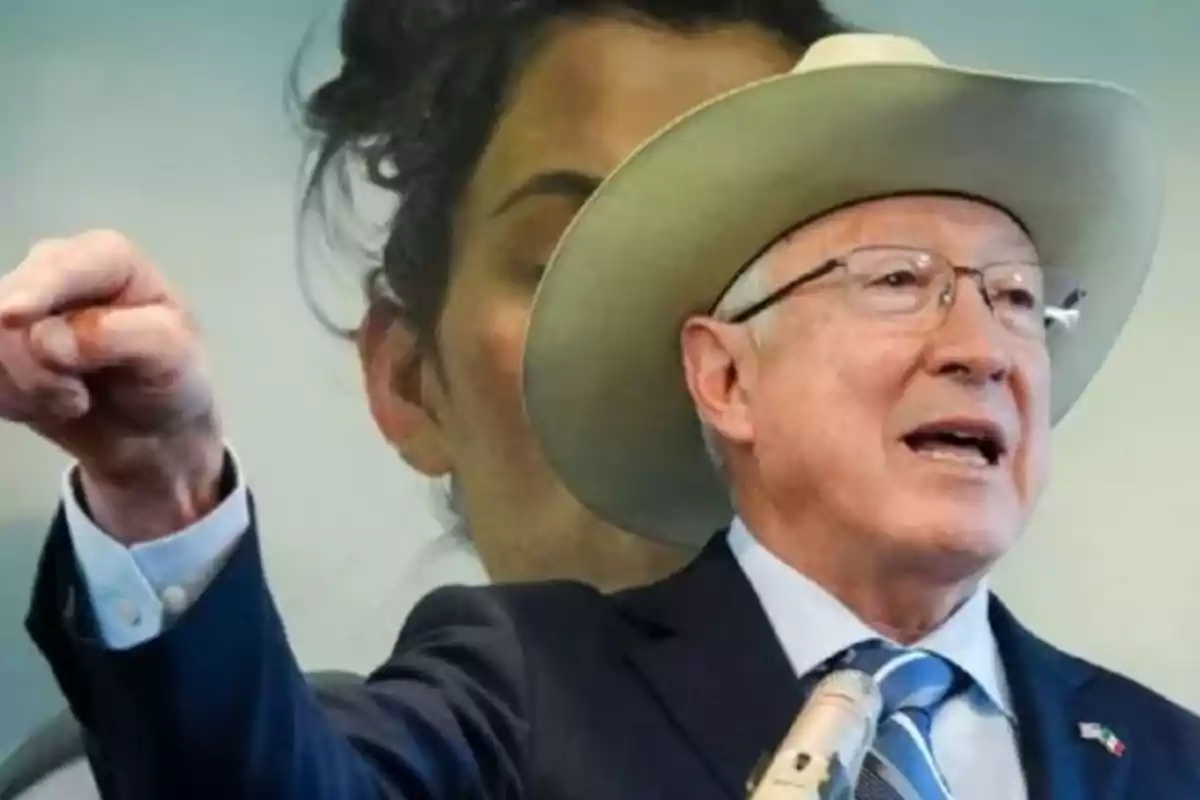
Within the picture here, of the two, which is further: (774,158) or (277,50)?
(277,50)

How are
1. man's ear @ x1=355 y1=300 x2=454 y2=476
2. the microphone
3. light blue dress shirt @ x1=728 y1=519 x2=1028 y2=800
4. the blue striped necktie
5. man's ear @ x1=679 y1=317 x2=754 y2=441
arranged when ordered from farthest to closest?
1. man's ear @ x1=355 y1=300 x2=454 y2=476
2. man's ear @ x1=679 y1=317 x2=754 y2=441
3. light blue dress shirt @ x1=728 y1=519 x2=1028 y2=800
4. the blue striped necktie
5. the microphone

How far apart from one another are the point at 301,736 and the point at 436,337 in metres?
0.54

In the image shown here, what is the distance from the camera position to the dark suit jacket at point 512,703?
2.29ft

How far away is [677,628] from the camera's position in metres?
1.02

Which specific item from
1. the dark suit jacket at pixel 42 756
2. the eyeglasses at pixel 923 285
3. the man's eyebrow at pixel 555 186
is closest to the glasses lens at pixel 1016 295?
the eyeglasses at pixel 923 285

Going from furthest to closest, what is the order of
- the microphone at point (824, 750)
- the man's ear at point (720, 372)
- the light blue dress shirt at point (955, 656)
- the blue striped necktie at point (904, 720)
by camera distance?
the man's ear at point (720, 372) < the light blue dress shirt at point (955, 656) < the blue striped necktie at point (904, 720) < the microphone at point (824, 750)

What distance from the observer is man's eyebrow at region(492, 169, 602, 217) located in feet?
4.17

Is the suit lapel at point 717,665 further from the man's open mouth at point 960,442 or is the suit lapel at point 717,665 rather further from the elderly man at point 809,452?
the man's open mouth at point 960,442

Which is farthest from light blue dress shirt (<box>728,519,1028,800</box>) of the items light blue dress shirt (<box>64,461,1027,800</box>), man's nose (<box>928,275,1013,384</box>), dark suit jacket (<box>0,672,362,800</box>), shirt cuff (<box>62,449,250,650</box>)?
shirt cuff (<box>62,449,250,650</box>)

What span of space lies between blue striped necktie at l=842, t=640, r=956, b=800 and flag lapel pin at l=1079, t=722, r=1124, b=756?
8cm

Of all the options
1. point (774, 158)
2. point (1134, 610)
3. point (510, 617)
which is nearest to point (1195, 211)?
point (1134, 610)

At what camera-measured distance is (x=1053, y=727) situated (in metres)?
1.00

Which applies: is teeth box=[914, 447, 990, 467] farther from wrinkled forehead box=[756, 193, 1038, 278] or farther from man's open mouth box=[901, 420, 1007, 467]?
wrinkled forehead box=[756, 193, 1038, 278]

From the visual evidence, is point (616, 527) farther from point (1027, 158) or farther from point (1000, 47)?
point (1000, 47)
